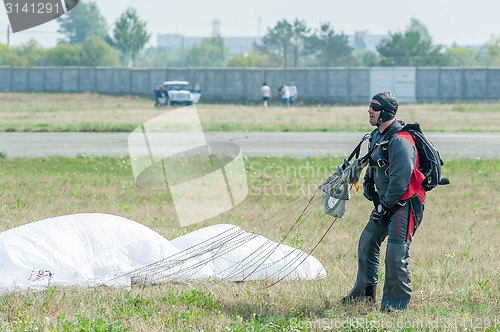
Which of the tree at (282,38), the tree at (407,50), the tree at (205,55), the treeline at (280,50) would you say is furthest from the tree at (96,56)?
the tree at (205,55)

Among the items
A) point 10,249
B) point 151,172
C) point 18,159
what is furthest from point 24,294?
point 18,159

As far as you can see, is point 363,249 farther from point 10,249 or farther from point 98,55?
point 98,55

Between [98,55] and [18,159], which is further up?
[98,55]

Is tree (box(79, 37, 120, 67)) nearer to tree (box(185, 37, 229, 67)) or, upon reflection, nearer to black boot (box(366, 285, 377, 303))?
tree (box(185, 37, 229, 67))

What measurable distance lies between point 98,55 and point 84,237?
77273mm

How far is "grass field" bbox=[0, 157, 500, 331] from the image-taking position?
4566 mm

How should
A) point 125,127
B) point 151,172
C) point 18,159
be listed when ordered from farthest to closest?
1. point 125,127
2. point 18,159
3. point 151,172

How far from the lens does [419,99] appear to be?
137 feet

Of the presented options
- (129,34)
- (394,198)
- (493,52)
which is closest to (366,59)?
(493,52)

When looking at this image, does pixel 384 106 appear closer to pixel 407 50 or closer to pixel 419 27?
pixel 407 50

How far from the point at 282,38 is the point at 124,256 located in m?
89.3

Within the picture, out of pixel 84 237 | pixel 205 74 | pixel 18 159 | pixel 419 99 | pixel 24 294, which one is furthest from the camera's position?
pixel 205 74

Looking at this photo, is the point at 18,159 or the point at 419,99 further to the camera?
the point at 419,99

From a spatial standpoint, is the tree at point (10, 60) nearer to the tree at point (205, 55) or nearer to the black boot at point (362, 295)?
the tree at point (205, 55)
